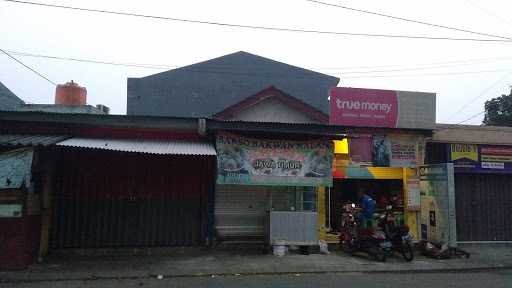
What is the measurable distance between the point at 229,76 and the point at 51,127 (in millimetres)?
16761

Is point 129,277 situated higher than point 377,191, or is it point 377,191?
point 377,191

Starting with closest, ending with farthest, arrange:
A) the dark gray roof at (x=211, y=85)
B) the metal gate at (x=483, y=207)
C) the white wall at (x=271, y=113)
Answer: the metal gate at (x=483, y=207) → the white wall at (x=271, y=113) → the dark gray roof at (x=211, y=85)

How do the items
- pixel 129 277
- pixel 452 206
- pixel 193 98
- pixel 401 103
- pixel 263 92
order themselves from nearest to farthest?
pixel 129 277
pixel 452 206
pixel 401 103
pixel 263 92
pixel 193 98

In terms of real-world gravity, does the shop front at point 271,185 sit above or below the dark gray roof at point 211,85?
below

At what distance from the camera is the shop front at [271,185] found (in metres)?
11.9

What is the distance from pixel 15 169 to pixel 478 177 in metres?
13.2

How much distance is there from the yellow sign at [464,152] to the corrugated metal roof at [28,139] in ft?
37.0

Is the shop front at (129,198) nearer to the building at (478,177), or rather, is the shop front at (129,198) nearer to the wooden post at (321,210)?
the wooden post at (321,210)

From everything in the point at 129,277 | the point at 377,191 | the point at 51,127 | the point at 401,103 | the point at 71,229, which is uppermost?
the point at 401,103

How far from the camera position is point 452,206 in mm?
12773

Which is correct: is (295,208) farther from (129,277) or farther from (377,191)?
(129,277)

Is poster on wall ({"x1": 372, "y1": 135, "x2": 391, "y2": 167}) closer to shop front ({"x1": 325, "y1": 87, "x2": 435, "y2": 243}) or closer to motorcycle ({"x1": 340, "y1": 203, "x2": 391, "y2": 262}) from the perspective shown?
shop front ({"x1": 325, "y1": 87, "x2": 435, "y2": 243})

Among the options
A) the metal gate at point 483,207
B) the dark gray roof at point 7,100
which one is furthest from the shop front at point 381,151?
the dark gray roof at point 7,100

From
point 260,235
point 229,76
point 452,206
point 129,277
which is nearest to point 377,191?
point 452,206
